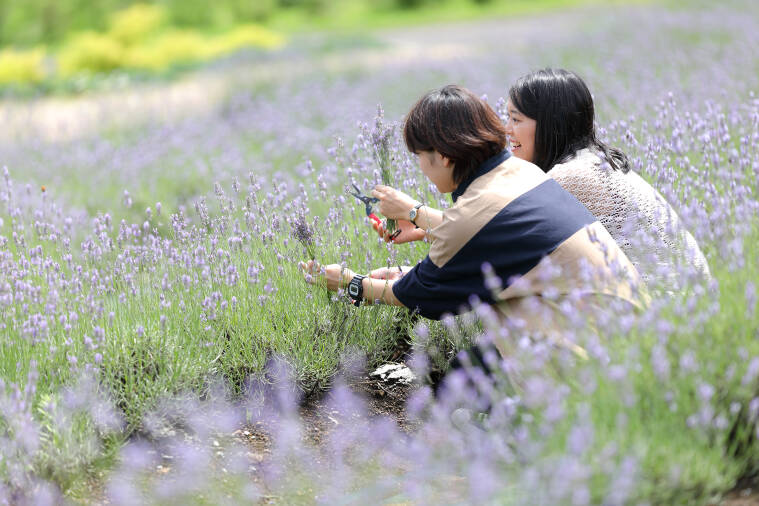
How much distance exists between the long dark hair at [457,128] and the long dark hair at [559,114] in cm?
36

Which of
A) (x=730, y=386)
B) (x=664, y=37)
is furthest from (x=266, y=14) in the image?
(x=730, y=386)

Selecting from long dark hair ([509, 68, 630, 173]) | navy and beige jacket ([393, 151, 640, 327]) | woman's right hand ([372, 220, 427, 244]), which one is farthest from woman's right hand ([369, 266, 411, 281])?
long dark hair ([509, 68, 630, 173])

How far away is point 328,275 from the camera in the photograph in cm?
287

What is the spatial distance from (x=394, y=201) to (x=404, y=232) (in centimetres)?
18

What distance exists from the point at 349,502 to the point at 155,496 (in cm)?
57

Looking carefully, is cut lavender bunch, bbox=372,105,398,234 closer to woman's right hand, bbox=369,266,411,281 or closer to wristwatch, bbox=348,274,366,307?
woman's right hand, bbox=369,266,411,281

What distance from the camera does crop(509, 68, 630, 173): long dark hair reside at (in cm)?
288

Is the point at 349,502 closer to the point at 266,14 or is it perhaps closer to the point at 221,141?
the point at 221,141

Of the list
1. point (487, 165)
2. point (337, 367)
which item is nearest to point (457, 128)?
point (487, 165)

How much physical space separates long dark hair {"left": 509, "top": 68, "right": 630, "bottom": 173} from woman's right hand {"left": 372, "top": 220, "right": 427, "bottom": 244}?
53 centimetres

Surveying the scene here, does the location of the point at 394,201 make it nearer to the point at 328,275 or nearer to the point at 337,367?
the point at 328,275

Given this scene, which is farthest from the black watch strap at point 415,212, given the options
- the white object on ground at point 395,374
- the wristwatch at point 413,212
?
the white object on ground at point 395,374

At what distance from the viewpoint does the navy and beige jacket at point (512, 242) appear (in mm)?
2418

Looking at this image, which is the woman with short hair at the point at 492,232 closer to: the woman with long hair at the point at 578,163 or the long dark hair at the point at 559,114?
the woman with long hair at the point at 578,163
